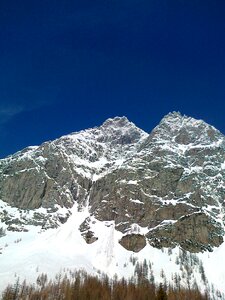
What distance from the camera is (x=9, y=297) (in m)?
162

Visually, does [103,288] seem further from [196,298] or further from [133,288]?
[196,298]

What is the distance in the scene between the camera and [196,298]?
18600 centimetres

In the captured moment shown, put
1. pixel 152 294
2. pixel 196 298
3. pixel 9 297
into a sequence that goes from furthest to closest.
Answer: pixel 196 298 → pixel 152 294 → pixel 9 297

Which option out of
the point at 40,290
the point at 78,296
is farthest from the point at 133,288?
the point at 40,290

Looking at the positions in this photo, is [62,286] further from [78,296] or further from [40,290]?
[78,296]

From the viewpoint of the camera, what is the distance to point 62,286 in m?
190

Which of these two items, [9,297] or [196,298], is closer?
[9,297]

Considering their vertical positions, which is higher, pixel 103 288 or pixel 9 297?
pixel 103 288

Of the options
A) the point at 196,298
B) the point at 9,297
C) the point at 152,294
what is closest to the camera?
the point at 9,297

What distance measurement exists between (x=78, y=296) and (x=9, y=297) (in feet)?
93.8

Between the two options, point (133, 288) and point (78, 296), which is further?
point (133, 288)

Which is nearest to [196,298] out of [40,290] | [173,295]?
[173,295]

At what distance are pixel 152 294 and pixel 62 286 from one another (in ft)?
148

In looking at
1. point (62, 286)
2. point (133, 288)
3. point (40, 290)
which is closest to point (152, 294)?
point (133, 288)
